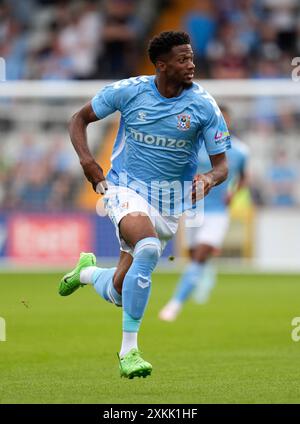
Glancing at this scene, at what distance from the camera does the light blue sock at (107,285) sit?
27.5 feet

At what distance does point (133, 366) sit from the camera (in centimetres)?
736

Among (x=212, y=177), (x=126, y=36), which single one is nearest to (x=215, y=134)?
(x=212, y=177)

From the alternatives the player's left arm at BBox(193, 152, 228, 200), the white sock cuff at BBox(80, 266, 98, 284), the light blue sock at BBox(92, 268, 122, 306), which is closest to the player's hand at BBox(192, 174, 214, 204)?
the player's left arm at BBox(193, 152, 228, 200)

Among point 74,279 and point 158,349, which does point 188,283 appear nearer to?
point 158,349

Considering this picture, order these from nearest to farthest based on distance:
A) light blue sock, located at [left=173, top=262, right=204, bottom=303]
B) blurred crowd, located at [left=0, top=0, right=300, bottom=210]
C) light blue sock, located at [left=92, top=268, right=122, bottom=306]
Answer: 1. light blue sock, located at [left=92, top=268, right=122, bottom=306]
2. light blue sock, located at [left=173, top=262, right=204, bottom=303]
3. blurred crowd, located at [left=0, top=0, right=300, bottom=210]

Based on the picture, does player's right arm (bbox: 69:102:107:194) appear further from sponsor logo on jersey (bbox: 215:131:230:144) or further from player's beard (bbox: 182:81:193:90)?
sponsor logo on jersey (bbox: 215:131:230:144)

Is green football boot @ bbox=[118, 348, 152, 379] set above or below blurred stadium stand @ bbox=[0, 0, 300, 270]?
below

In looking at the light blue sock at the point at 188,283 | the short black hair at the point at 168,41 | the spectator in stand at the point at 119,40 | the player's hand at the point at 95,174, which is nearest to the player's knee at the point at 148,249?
the player's hand at the point at 95,174

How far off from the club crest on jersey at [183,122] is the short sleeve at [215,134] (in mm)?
131

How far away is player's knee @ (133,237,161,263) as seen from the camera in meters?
7.66

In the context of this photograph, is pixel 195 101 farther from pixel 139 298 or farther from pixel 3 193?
pixel 3 193

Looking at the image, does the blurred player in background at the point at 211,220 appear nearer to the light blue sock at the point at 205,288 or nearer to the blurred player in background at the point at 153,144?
the light blue sock at the point at 205,288

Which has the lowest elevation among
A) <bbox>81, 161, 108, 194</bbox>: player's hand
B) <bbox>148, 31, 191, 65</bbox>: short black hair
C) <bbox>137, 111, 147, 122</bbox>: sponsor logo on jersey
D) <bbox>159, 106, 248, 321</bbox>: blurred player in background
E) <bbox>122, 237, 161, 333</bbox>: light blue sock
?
<bbox>122, 237, 161, 333</bbox>: light blue sock
